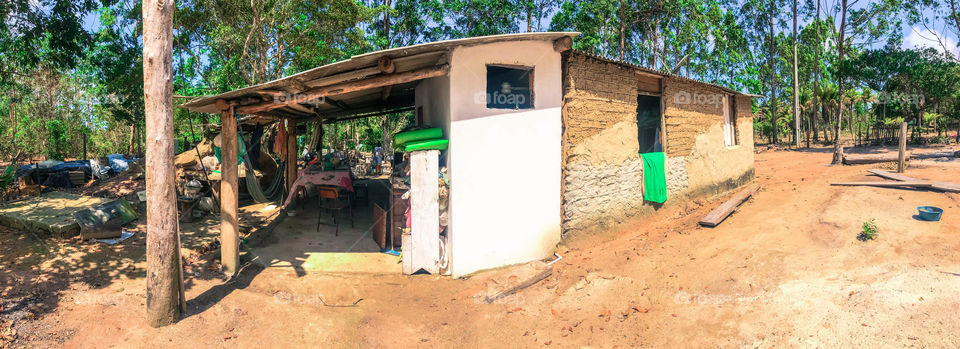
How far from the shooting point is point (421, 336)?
4359mm

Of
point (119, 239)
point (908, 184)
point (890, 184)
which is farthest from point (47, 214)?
point (908, 184)

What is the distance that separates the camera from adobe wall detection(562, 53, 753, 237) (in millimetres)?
6117

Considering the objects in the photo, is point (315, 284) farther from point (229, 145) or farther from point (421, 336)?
point (229, 145)

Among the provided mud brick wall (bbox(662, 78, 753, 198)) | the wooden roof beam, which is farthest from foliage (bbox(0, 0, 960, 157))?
mud brick wall (bbox(662, 78, 753, 198))

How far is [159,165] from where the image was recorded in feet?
13.1

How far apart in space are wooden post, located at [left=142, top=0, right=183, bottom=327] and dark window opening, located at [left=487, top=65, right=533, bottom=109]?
4135 mm

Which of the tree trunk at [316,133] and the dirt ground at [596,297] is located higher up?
the tree trunk at [316,133]

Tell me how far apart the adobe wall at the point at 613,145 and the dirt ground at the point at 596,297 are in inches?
27.7

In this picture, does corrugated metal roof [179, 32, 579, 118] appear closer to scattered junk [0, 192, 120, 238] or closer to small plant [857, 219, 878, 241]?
scattered junk [0, 192, 120, 238]

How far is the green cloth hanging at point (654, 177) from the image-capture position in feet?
23.8

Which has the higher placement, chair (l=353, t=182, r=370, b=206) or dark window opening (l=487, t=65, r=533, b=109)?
dark window opening (l=487, t=65, r=533, b=109)

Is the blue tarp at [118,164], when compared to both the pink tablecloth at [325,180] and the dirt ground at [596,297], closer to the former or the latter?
the dirt ground at [596,297]

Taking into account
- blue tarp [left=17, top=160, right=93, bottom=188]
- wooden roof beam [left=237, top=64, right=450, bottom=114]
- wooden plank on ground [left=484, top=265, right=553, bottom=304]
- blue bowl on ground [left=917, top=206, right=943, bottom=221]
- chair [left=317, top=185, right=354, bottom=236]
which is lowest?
wooden plank on ground [left=484, top=265, right=553, bottom=304]

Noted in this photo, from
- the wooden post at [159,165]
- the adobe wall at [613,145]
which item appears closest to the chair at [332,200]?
the wooden post at [159,165]
